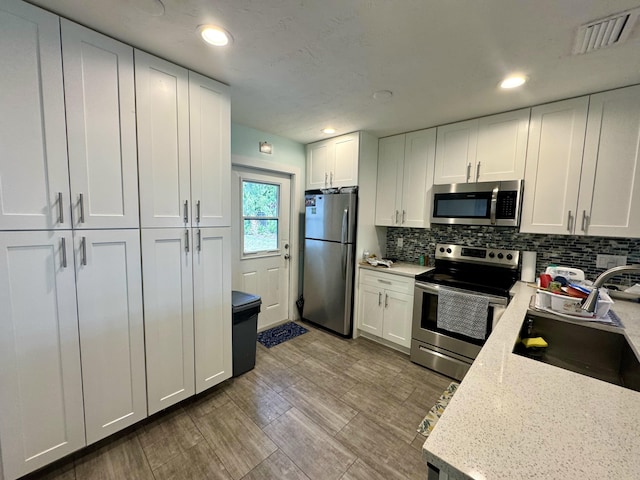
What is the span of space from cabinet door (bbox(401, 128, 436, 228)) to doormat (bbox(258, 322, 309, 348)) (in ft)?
5.95

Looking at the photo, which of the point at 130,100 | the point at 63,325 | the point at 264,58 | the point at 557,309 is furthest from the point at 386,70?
the point at 63,325

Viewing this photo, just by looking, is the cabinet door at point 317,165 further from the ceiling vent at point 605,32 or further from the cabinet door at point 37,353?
the cabinet door at point 37,353

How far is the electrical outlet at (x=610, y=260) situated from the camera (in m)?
2.02

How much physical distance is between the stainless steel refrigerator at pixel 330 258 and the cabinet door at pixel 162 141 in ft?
5.38

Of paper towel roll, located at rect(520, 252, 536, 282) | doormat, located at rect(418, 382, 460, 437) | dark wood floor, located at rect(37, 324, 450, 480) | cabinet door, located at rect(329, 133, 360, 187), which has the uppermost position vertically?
cabinet door, located at rect(329, 133, 360, 187)

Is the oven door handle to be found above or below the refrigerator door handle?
below

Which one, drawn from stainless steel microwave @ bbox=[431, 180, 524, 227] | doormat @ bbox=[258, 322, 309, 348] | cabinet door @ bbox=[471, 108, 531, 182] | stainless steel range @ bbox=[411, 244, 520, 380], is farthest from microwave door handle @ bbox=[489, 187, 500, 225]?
doormat @ bbox=[258, 322, 309, 348]

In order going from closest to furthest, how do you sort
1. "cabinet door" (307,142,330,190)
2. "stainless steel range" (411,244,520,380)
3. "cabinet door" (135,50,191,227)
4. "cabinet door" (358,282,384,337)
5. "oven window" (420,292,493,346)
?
1. "cabinet door" (135,50,191,227)
2. "stainless steel range" (411,244,520,380)
3. "oven window" (420,292,493,346)
4. "cabinet door" (358,282,384,337)
5. "cabinet door" (307,142,330,190)

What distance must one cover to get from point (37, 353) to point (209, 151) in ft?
4.82

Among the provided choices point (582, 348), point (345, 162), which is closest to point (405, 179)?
point (345, 162)

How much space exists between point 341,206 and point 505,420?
2424 millimetres

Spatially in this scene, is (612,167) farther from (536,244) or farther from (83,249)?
(83,249)

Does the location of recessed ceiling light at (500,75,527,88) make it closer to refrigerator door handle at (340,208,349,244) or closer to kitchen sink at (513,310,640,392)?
kitchen sink at (513,310,640,392)

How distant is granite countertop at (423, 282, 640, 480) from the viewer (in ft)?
1.89
